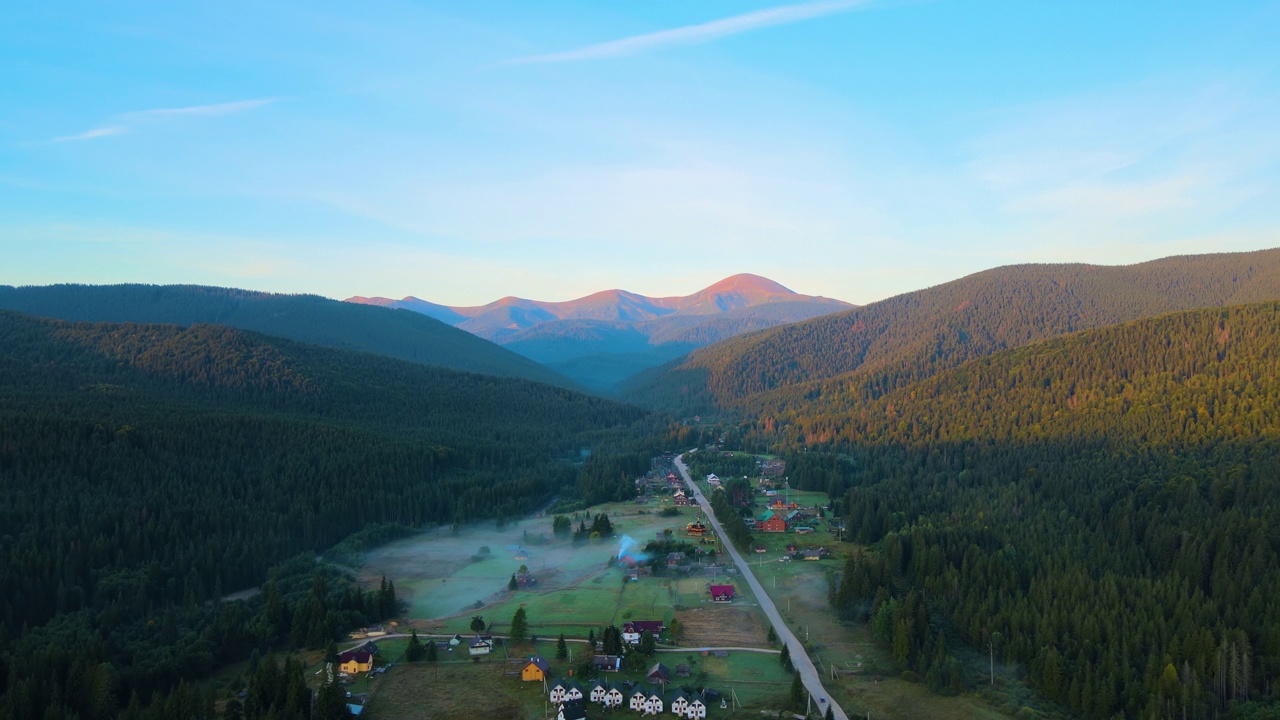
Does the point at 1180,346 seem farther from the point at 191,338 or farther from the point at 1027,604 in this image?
the point at 191,338

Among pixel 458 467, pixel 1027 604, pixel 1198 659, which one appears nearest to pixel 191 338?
pixel 458 467

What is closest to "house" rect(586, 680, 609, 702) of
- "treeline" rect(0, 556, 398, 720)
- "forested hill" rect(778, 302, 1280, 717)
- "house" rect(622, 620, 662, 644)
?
"house" rect(622, 620, 662, 644)

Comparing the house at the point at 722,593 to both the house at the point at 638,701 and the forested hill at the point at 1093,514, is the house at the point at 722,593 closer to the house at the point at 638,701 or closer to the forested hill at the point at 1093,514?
the forested hill at the point at 1093,514

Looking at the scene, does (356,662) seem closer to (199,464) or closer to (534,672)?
(534,672)

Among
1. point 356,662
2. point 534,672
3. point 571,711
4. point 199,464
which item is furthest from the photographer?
point 199,464

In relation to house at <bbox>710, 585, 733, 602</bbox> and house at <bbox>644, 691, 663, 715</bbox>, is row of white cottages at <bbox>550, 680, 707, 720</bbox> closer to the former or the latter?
house at <bbox>644, 691, 663, 715</bbox>

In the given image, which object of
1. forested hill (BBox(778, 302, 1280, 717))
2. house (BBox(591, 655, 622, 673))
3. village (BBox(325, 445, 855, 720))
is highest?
forested hill (BBox(778, 302, 1280, 717))

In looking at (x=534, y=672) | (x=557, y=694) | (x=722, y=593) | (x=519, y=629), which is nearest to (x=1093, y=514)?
(x=722, y=593)
